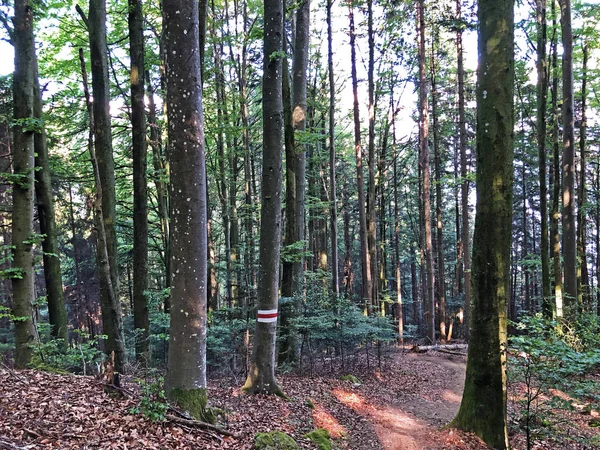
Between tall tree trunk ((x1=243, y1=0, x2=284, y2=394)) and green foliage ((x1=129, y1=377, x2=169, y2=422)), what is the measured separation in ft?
7.99

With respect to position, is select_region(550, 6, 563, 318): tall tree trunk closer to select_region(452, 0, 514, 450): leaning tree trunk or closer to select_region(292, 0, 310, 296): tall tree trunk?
select_region(452, 0, 514, 450): leaning tree trunk

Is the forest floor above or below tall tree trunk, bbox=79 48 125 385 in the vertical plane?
below

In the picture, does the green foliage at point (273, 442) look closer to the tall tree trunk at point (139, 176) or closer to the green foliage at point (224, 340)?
the green foliage at point (224, 340)

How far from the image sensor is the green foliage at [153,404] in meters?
4.02

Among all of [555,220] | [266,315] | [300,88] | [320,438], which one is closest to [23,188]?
[266,315]

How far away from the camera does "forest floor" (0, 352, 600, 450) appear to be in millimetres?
3605

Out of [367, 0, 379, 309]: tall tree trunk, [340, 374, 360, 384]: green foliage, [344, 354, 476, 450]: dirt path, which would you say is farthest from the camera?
[367, 0, 379, 309]: tall tree trunk

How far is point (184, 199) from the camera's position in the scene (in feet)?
14.4

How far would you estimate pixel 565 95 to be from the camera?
1205 cm

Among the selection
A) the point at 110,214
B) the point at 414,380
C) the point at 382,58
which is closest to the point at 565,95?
the point at 382,58

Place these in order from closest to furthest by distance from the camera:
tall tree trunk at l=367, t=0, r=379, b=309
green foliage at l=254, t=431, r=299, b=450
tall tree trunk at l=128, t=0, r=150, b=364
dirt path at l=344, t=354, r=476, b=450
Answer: green foliage at l=254, t=431, r=299, b=450, dirt path at l=344, t=354, r=476, b=450, tall tree trunk at l=128, t=0, r=150, b=364, tall tree trunk at l=367, t=0, r=379, b=309

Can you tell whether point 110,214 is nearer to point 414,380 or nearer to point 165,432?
point 165,432

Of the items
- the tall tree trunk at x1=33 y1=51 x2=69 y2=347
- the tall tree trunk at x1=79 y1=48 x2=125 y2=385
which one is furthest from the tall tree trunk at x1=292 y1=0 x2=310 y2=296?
the tall tree trunk at x1=33 y1=51 x2=69 y2=347

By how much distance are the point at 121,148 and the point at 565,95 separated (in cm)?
1610
